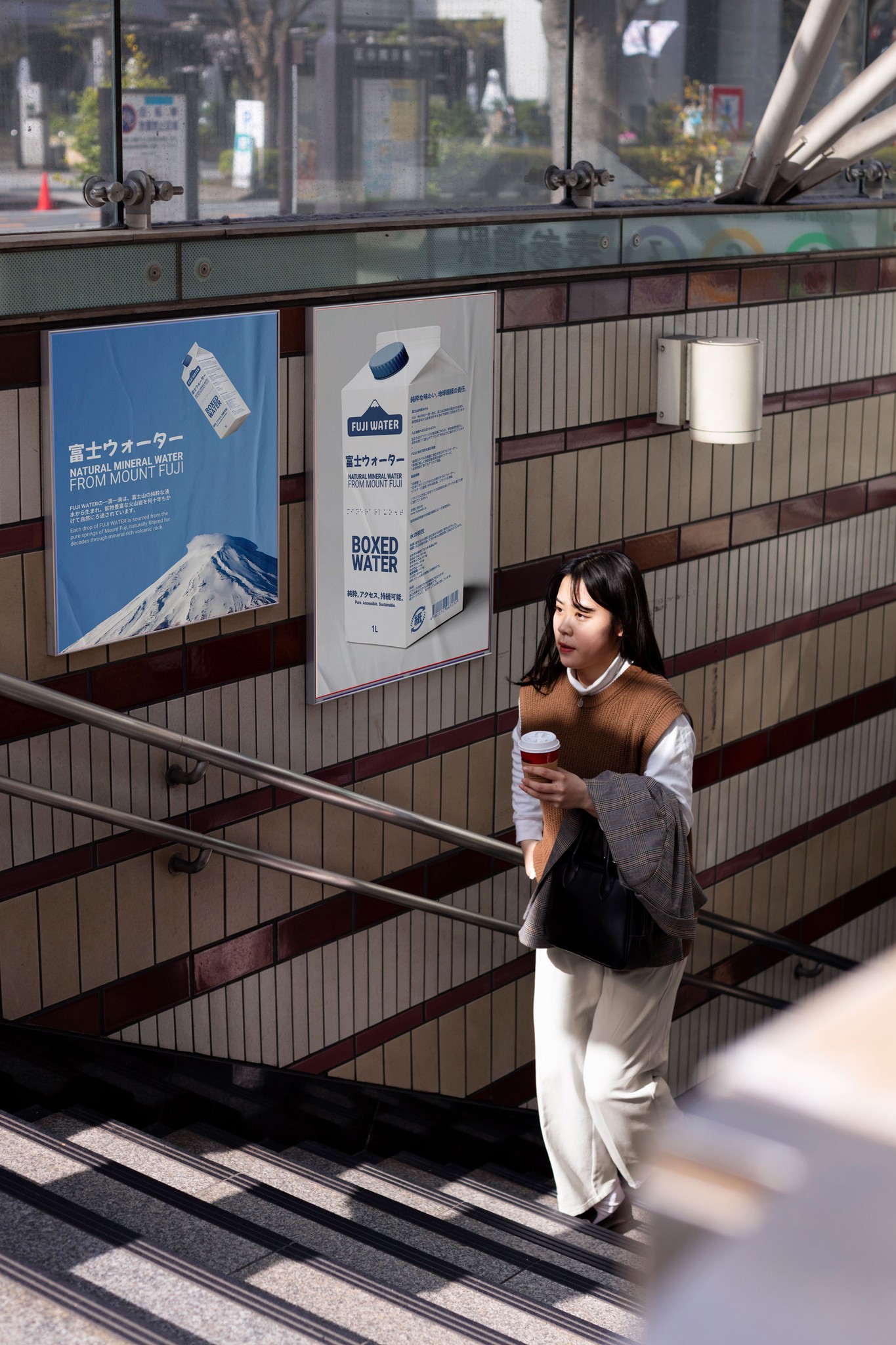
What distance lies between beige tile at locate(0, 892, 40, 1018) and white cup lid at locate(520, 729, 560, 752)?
1.33 meters

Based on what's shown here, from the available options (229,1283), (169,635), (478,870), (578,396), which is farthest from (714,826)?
(229,1283)

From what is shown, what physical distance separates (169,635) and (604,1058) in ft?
5.22

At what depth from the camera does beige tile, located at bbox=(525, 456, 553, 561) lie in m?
4.89

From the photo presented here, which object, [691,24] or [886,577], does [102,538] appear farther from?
[886,577]

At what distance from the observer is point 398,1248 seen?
320 cm

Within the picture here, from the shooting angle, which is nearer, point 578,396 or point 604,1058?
point 604,1058

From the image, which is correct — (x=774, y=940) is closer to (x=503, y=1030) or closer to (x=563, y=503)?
(x=503, y=1030)

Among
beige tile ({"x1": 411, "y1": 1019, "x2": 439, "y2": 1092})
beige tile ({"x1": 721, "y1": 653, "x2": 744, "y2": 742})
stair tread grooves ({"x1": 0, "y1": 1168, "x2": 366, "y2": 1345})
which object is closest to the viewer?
stair tread grooves ({"x1": 0, "y1": 1168, "x2": 366, "y2": 1345})

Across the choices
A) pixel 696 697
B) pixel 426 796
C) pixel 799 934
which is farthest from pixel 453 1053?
pixel 799 934

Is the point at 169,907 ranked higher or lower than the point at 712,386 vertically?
lower

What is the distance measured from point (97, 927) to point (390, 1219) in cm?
107

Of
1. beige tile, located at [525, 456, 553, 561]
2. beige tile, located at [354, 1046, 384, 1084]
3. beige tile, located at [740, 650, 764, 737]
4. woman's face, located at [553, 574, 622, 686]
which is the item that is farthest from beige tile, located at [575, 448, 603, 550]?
beige tile, located at [354, 1046, 384, 1084]

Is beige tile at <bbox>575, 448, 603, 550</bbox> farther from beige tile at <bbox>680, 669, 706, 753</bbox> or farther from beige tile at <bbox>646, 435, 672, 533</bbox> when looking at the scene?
beige tile at <bbox>680, 669, 706, 753</bbox>

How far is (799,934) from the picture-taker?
6793 millimetres
